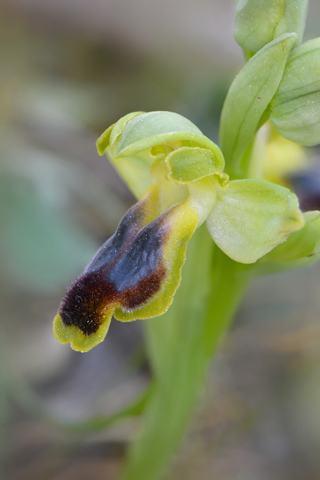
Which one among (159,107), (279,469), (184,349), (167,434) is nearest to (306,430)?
(279,469)

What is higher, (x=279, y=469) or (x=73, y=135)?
(x=73, y=135)

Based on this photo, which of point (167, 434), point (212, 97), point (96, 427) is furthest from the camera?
point (212, 97)

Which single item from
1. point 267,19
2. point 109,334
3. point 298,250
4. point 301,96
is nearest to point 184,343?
point 298,250

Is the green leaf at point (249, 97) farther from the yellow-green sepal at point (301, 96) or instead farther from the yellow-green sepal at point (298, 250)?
the yellow-green sepal at point (298, 250)

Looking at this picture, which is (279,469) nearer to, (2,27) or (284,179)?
(284,179)

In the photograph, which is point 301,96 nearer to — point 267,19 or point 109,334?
point 267,19

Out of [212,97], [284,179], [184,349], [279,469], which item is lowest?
[279,469]
